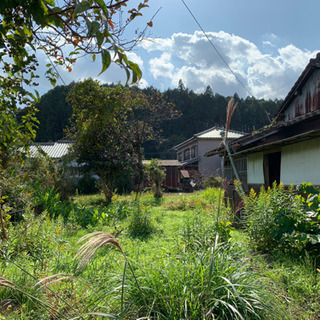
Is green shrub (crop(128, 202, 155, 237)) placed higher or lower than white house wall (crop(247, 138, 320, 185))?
lower

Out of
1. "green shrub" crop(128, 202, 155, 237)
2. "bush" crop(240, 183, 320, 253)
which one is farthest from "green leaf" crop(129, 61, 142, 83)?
"green shrub" crop(128, 202, 155, 237)

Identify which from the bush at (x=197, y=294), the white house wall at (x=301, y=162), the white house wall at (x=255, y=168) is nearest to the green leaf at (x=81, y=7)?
the bush at (x=197, y=294)

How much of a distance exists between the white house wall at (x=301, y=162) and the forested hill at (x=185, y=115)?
2390 cm

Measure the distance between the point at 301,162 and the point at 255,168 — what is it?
205cm

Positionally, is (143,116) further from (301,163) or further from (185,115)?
(185,115)

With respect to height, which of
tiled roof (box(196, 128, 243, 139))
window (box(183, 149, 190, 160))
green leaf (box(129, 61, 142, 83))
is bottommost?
green leaf (box(129, 61, 142, 83))

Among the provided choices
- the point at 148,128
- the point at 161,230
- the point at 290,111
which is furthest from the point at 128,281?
the point at 148,128

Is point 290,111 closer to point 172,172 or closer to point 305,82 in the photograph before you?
point 305,82

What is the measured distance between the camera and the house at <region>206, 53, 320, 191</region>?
19.4 ft

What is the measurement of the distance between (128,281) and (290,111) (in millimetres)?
10776

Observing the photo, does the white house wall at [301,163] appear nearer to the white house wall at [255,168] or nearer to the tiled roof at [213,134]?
the white house wall at [255,168]

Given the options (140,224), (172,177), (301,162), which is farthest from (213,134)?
(140,224)

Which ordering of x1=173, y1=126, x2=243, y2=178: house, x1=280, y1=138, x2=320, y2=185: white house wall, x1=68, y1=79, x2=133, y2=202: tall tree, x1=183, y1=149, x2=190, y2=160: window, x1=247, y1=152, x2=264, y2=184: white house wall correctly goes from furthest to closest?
x1=183, y1=149, x2=190, y2=160: window → x1=173, y1=126, x2=243, y2=178: house → x1=68, y1=79, x2=133, y2=202: tall tree → x1=247, y1=152, x2=264, y2=184: white house wall → x1=280, y1=138, x2=320, y2=185: white house wall

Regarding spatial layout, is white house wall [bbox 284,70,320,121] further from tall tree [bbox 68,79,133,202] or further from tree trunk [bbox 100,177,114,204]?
tree trunk [bbox 100,177,114,204]
